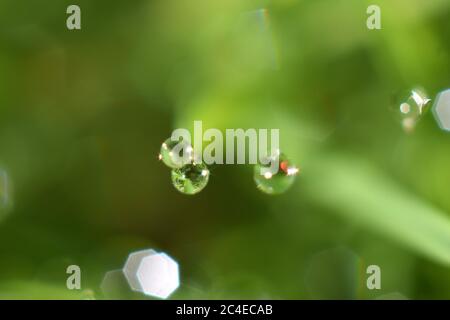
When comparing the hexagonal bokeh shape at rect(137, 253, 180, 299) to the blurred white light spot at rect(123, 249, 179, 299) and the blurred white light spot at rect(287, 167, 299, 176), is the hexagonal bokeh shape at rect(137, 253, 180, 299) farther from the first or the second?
the blurred white light spot at rect(287, 167, 299, 176)

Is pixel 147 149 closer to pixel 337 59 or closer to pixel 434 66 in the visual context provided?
pixel 337 59

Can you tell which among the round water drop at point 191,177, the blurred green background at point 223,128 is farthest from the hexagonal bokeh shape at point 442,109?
the round water drop at point 191,177

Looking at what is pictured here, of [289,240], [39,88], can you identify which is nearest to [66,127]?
[39,88]

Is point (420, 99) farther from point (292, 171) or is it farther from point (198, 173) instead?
point (198, 173)

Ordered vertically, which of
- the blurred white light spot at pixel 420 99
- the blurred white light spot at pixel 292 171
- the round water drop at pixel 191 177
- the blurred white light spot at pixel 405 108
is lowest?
the round water drop at pixel 191 177

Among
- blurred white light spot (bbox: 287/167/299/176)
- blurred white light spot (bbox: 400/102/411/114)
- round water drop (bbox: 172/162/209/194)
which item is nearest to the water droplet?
blurred white light spot (bbox: 400/102/411/114)

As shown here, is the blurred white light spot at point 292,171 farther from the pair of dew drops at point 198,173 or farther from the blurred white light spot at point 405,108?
the blurred white light spot at point 405,108

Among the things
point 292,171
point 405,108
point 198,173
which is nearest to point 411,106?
point 405,108
